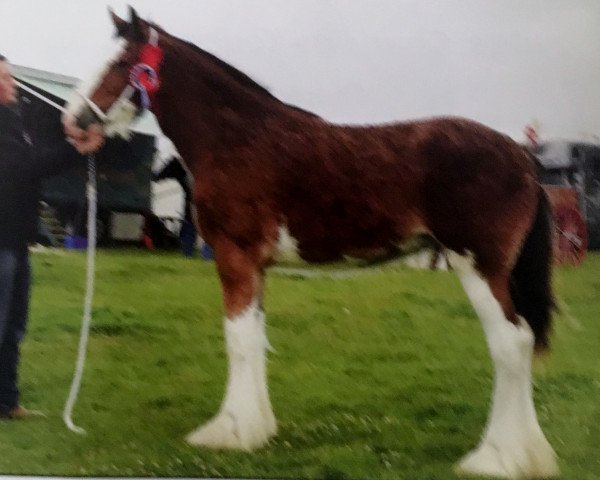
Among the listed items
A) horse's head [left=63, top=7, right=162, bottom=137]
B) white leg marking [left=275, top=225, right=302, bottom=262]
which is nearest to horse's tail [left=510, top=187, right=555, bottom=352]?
white leg marking [left=275, top=225, right=302, bottom=262]

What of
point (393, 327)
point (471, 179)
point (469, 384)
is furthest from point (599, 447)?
point (471, 179)

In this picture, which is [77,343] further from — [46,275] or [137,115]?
[137,115]

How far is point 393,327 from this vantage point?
113 cm

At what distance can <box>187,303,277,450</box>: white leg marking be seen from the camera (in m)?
→ 1.07

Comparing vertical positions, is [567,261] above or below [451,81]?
below

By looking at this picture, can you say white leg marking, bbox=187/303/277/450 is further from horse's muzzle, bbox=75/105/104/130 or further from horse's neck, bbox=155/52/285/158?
horse's muzzle, bbox=75/105/104/130

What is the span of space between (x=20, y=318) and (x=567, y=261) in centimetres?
93

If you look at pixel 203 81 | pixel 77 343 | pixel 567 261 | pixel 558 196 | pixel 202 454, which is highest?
pixel 203 81

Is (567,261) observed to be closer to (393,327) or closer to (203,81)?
(393,327)

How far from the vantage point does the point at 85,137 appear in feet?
3.66

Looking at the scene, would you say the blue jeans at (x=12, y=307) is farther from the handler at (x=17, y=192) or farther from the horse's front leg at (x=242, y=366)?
the horse's front leg at (x=242, y=366)

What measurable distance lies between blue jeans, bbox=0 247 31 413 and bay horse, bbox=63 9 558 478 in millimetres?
253

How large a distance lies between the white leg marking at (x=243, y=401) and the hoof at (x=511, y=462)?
325 millimetres

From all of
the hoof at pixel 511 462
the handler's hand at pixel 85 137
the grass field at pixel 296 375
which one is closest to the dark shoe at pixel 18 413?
the grass field at pixel 296 375
